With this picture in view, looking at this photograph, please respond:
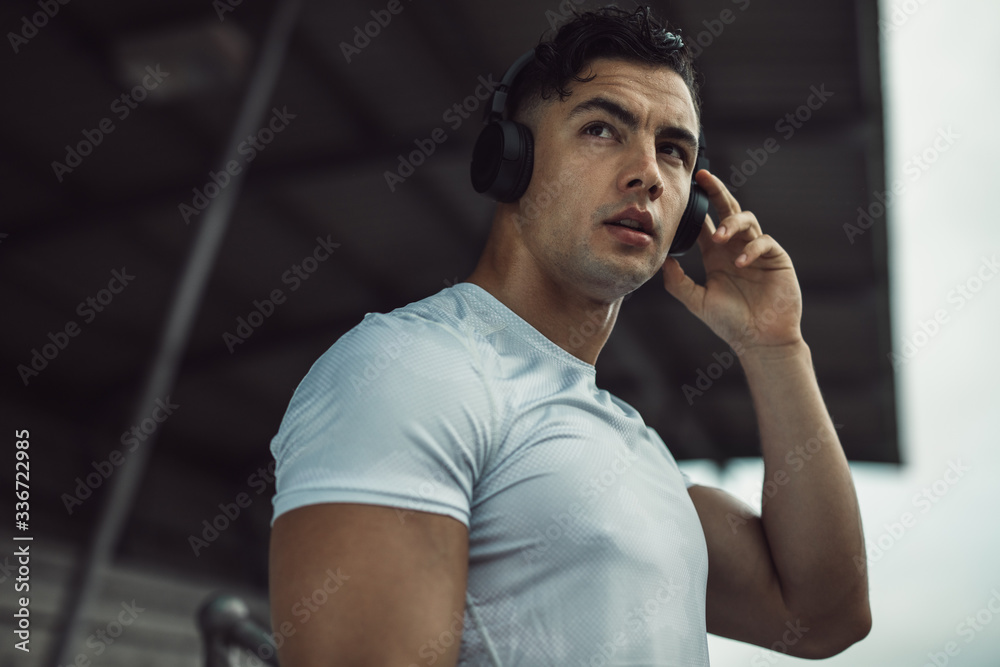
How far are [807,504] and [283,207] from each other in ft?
22.6

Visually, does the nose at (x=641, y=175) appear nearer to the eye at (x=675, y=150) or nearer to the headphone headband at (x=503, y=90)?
the eye at (x=675, y=150)

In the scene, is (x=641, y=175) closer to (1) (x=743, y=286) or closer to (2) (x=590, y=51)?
(2) (x=590, y=51)

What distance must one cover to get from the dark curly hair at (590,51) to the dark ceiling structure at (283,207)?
3.30m

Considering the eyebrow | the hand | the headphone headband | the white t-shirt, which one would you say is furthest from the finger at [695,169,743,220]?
the white t-shirt

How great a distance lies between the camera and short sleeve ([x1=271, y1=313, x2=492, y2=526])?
111 centimetres

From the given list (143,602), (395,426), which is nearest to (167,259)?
(143,602)

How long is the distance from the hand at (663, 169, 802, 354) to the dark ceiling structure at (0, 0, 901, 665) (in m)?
3.44

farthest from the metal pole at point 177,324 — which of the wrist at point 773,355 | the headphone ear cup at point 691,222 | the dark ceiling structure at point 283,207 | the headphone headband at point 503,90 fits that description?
the wrist at point 773,355

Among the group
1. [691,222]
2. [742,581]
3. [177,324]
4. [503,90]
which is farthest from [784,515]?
[177,324]

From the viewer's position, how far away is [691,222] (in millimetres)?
1935

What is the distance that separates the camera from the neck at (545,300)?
5.52 feet

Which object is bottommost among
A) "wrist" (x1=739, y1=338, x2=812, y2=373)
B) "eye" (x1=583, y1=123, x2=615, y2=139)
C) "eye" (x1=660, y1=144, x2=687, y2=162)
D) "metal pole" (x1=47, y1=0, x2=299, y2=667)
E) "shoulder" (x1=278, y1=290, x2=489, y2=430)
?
"metal pole" (x1=47, y1=0, x2=299, y2=667)

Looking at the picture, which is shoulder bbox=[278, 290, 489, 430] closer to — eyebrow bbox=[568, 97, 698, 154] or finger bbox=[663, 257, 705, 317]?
eyebrow bbox=[568, 97, 698, 154]

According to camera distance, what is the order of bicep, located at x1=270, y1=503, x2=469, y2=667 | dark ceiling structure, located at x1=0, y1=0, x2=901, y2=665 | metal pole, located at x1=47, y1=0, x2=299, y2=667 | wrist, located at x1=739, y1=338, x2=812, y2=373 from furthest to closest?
dark ceiling structure, located at x1=0, y1=0, x2=901, y2=665, metal pole, located at x1=47, y1=0, x2=299, y2=667, wrist, located at x1=739, y1=338, x2=812, y2=373, bicep, located at x1=270, y1=503, x2=469, y2=667
